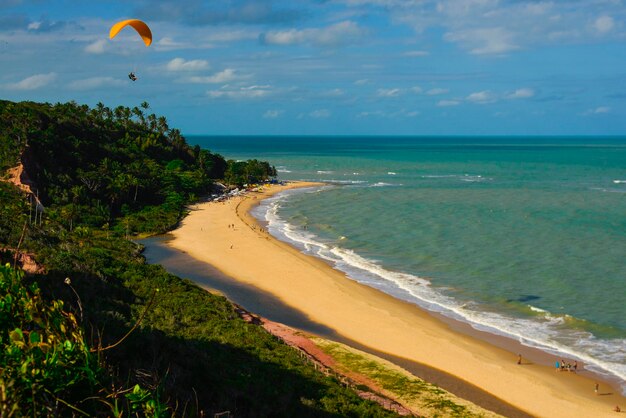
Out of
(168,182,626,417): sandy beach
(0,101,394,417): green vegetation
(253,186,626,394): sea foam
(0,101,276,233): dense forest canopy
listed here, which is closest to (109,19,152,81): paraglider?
(0,101,394,417): green vegetation

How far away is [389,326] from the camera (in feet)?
98.1

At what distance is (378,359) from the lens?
25.2 m

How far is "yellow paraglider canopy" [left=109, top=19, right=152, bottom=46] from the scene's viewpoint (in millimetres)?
9772

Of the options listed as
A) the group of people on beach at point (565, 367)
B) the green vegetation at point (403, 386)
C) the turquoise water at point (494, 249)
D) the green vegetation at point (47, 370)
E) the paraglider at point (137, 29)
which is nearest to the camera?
the green vegetation at point (47, 370)

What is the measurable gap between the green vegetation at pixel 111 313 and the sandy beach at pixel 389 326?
6.17 meters

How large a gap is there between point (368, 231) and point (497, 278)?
19363 mm

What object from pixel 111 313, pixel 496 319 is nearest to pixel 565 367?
pixel 496 319

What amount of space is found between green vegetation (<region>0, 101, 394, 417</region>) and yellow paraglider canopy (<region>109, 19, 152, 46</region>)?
15.3ft

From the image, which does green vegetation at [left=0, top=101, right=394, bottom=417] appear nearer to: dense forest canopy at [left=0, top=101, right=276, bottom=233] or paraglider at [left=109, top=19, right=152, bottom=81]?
dense forest canopy at [left=0, top=101, right=276, bottom=233]

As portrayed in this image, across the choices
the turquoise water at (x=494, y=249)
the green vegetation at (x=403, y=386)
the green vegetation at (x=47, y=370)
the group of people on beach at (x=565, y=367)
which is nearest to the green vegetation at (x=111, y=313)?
the green vegetation at (x=47, y=370)

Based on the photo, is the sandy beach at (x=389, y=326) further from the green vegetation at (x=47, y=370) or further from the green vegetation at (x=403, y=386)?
the green vegetation at (x=47, y=370)

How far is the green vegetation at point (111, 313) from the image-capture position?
18.6 ft

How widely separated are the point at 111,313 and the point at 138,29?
979cm

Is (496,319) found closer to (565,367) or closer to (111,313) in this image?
(565,367)
